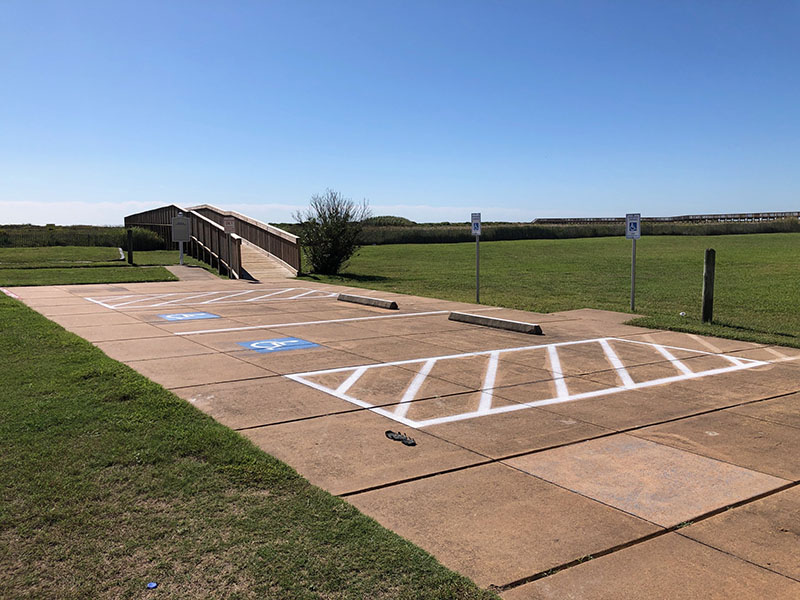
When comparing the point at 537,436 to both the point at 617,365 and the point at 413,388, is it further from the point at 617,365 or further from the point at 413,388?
the point at 617,365

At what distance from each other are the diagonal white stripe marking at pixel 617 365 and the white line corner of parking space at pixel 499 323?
1216 millimetres

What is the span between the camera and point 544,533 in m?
4.14

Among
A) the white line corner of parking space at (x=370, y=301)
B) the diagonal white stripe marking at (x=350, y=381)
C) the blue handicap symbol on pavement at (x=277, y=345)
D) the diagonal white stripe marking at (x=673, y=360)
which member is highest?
the white line corner of parking space at (x=370, y=301)

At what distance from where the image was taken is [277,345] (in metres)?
10.6

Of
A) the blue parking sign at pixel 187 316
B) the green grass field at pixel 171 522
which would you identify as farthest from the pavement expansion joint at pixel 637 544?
the blue parking sign at pixel 187 316

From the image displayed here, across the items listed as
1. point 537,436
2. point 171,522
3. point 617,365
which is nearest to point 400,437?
point 537,436

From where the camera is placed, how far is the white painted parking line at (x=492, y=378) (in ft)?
22.6

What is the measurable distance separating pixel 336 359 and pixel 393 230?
44569 millimetres

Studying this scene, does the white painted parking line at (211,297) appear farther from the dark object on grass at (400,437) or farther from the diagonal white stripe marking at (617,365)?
the dark object on grass at (400,437)

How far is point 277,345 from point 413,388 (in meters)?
3.42

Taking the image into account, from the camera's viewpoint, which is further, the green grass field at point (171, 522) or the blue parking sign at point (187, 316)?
the blue parking sign at point (187, 316)

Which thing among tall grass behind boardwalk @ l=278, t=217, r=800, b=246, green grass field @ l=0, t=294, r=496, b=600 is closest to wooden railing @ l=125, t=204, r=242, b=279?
tall grass behind boardwalk @ l=278, t=217, r=800, b=246

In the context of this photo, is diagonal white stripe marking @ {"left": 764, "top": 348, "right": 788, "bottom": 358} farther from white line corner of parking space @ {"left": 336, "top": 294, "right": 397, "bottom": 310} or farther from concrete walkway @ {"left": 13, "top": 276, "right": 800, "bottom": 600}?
white line corner of parking space @ {"left": 336, "top": 294, "right": 397, "bottom": 310}

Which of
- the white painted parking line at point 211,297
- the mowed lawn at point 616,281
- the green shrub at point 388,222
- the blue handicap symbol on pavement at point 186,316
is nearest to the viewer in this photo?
the blue handicap symbol on pavement at point 186,316
